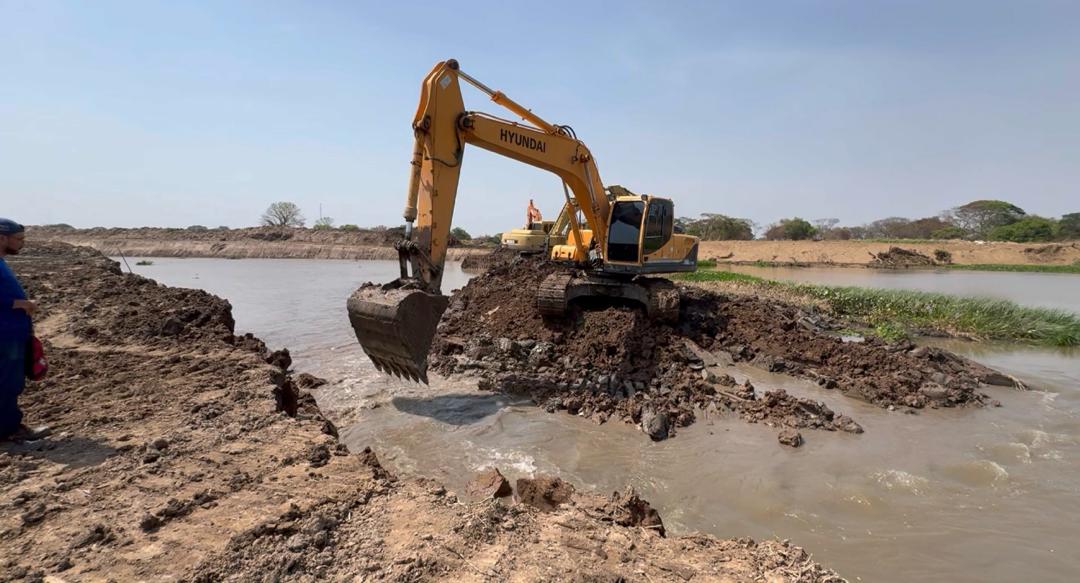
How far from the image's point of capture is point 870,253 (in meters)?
40.5

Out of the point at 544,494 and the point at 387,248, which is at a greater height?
the point at 387,248

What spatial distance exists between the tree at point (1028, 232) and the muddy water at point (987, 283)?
20.5 meters

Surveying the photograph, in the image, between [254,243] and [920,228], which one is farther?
[920,228]

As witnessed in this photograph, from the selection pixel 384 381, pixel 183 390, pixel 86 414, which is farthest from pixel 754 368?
pixel 86 414

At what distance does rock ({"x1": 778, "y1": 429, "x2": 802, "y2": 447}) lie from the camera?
612 cm

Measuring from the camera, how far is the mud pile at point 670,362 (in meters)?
7.11

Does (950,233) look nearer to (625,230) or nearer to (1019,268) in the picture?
(1019,268)

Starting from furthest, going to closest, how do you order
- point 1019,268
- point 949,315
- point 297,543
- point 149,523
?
point 1019,268 < point 949,315 < point 149,523 < point 297,543

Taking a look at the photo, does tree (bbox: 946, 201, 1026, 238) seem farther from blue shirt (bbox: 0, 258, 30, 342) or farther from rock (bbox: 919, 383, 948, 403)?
blue shirt (bbox: 0, 258, 30, 342)

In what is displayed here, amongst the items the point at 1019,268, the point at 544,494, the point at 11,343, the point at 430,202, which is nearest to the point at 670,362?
the point at 430,202

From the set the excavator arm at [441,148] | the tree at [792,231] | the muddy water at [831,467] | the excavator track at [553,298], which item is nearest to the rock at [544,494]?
the muddy water at [831,467]

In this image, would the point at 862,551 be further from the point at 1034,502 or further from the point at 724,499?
the point at 1034,502

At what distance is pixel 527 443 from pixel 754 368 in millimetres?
5188

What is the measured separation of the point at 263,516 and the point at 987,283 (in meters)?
33.4
